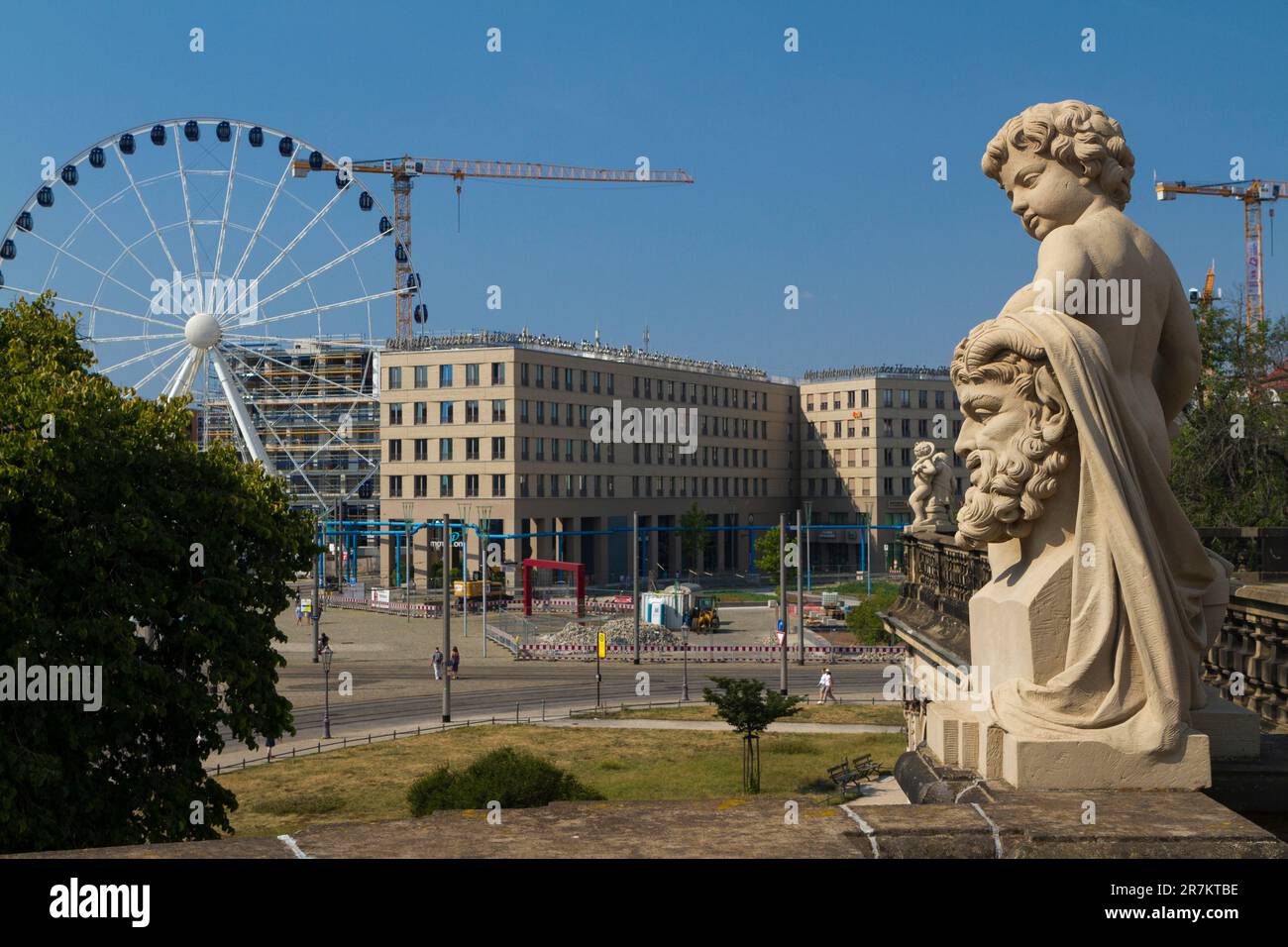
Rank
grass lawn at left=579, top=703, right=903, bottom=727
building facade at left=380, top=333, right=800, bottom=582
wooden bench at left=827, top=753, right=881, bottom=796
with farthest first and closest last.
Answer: building facade at left=380, top=333, right=800, bottom=582 → grass lawn at left=579, top=703, right=903, bottom=727 → wooden bench at left=827, top=753, right=881, bottom=796

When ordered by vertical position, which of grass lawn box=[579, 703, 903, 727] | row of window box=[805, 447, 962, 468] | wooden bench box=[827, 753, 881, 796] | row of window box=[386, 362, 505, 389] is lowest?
grass lawn box=[579, 703, 903, 727]

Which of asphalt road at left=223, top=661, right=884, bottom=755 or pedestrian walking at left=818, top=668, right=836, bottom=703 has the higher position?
pedestrian walking at left=818, top=668, right=836, bottom=703

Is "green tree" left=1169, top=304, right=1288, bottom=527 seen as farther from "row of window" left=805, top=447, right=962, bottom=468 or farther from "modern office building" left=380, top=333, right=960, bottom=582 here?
"row of window" left=805, top=447, right=962, bottom=468

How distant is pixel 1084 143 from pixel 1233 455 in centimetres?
2560

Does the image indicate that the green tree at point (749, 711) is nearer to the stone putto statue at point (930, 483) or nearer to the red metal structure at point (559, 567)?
the stone putto statue at point (930, 483)

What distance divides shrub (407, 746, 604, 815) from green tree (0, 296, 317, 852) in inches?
181

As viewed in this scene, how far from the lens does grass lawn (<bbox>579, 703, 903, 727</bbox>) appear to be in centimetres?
3828

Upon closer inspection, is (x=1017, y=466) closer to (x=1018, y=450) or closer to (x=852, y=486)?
(x=1018, y=450)

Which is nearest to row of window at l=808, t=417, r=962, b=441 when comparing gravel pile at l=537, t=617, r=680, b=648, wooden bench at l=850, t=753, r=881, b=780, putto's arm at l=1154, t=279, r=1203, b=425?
gravel pile at l=537, t=617, r=680, b=648

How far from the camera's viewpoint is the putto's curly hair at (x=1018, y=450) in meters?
4.82

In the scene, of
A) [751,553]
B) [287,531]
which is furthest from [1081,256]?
[751,553]

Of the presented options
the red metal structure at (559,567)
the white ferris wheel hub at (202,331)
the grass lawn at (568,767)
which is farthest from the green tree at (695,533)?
the grass lawn at (568,767)

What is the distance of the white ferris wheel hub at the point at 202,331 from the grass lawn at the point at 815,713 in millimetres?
40296
